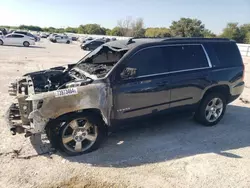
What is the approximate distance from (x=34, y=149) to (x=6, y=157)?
18.3 inches

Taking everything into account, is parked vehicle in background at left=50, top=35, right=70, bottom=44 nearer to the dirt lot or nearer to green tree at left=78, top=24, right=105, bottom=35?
the dirt lot

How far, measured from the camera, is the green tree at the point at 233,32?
57.9 m

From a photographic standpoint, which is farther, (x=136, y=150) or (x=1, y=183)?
(x=136, y=150)

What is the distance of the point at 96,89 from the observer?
414cm

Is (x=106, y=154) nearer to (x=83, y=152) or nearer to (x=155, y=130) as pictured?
(x=83, y=152)

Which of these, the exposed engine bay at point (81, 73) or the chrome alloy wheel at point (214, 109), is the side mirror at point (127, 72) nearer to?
the exposed engine bay at point (81, 73)

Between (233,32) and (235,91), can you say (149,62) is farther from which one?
(233,32)

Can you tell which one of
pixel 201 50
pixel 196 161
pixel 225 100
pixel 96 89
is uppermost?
pixel 201 50

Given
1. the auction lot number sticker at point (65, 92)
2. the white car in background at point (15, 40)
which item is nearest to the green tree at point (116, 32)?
the white car in background at point (15, 40)

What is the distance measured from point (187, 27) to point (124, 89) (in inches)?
2672

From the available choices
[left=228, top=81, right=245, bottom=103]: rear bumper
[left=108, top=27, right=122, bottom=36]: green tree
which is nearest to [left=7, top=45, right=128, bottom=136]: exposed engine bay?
[left=228, top=81, right=245, bottom=103]: rear bumper

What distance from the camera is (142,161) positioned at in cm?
415

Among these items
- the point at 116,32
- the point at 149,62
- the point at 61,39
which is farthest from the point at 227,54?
the point at 116,32

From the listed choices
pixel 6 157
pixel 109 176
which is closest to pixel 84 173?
pixel 109 176
